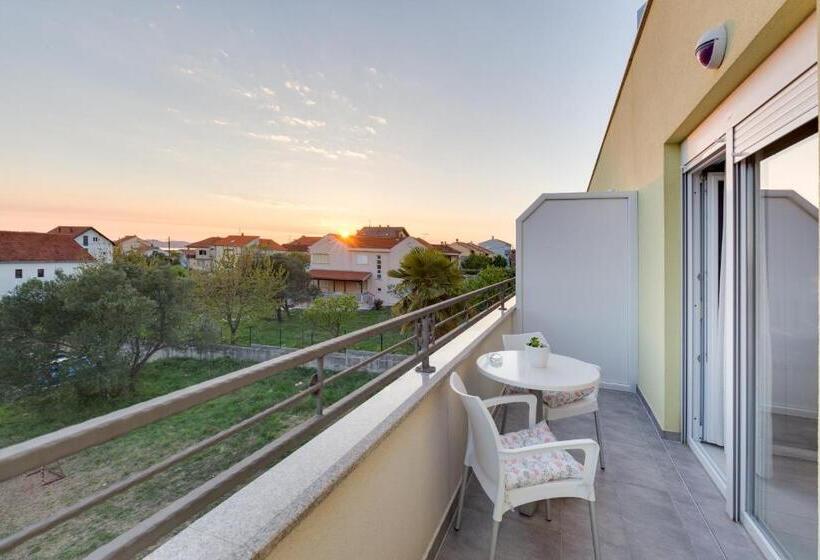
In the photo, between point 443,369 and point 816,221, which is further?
point 443,369

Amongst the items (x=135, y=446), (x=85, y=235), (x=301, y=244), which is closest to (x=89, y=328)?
(x=135, y=446)

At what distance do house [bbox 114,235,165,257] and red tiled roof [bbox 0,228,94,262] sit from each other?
1777 mm

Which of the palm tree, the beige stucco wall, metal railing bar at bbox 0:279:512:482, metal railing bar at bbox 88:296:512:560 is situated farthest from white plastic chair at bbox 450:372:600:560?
the palm tree

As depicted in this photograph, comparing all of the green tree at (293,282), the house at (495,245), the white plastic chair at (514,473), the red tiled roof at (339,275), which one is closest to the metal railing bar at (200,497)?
the white plastic chair at (514,473)

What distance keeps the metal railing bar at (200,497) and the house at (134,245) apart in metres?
27.3

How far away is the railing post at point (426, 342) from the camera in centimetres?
222

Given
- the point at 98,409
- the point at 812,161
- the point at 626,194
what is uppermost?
the point at 626,194

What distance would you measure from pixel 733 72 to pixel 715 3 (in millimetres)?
438

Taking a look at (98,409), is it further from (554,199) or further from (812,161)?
(812,161)

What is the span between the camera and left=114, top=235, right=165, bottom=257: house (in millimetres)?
24209

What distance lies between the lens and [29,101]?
12.8 meters

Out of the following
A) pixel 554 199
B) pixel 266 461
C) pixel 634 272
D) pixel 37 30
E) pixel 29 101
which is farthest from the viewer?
pixel 29 101

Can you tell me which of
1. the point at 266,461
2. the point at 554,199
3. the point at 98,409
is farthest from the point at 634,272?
the point at 98,409

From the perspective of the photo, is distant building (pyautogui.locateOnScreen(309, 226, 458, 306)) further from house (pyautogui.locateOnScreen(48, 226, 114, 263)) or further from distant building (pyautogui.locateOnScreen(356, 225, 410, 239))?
house (pyautogui.locateOnScreen(48, 226, 114, 263))
